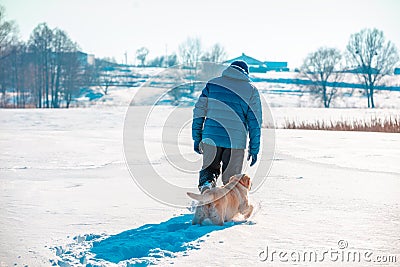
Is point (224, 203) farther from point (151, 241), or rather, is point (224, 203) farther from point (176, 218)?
point (151, 241)

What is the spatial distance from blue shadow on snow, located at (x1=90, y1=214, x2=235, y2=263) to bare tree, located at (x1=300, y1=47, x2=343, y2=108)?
5650cm

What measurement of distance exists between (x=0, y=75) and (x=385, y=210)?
50367 mm

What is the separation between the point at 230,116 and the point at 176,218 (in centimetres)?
122

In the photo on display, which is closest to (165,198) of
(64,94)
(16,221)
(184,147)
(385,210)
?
(16,221)

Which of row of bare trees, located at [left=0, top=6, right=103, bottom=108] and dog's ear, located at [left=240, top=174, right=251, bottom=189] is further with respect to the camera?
row of bare trees, located at [left=0, top=6, right=103, bottom=108]

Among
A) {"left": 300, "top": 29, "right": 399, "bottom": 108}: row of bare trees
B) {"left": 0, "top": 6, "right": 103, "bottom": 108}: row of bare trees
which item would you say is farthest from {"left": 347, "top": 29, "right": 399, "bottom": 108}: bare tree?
{"left": 0, "top": 6, "right": 103, "bottom": 108}: row of bare trees

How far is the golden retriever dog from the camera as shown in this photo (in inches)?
174

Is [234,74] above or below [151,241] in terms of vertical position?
above

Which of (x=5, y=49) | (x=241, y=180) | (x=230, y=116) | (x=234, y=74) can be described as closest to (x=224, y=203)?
(x=241, y=180)

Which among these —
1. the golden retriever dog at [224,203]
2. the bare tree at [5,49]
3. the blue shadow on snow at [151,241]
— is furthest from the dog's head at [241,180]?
the bare tree at [5,49]

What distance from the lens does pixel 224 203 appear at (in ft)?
15.0

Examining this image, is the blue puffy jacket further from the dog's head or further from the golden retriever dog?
the golden retriever dog

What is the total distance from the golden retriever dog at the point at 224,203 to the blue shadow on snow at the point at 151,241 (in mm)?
92

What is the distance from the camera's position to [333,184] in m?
6.99
